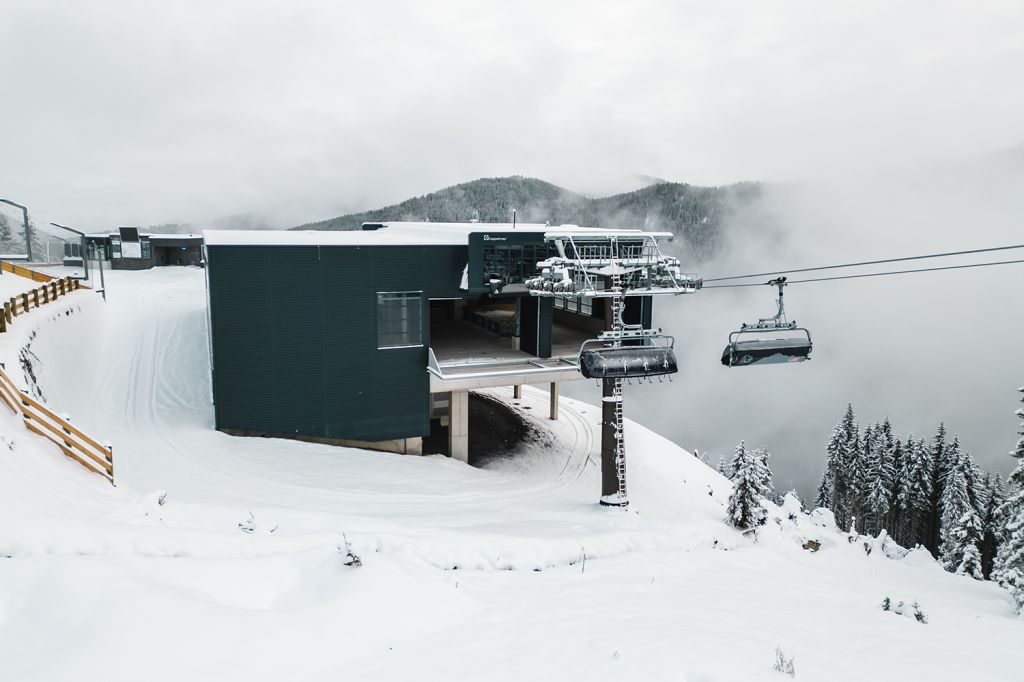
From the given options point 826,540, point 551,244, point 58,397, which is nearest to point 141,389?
point 58,397

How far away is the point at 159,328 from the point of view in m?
29.7

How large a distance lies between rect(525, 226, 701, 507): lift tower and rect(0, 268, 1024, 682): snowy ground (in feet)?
5.13

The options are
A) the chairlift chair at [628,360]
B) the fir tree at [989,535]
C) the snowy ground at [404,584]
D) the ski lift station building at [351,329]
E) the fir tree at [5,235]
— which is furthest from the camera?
the fir tree at [989,535]

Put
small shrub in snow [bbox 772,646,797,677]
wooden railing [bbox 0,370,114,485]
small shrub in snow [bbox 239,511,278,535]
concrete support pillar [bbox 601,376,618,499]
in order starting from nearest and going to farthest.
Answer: small shrub in snow [bbox 772,646,797,677] < small shrub in snow [bbox 239,511,278,535] < wooden railing [bbox 0,370,114,485] < concrete support pillar [bbox 601,376,618,499]

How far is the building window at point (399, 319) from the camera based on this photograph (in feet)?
65.6

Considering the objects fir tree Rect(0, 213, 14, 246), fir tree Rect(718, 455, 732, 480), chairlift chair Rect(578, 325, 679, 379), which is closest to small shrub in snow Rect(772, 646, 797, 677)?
chairlift chair Rect(578, 325, 679, 379)

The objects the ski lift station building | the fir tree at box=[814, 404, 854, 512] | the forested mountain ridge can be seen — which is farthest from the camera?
the forested mountain ridge

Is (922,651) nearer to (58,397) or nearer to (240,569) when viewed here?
(240,569)

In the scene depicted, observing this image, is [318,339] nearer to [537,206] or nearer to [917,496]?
[917,496]

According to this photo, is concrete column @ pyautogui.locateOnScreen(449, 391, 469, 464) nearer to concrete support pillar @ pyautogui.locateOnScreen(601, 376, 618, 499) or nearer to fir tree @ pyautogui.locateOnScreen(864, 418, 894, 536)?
concrete support pillar @ pyautogui.locateOnScreen(601, 376, 618, 499)

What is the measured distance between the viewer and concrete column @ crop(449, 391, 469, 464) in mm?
21797

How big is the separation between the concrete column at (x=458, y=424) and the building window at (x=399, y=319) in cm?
268

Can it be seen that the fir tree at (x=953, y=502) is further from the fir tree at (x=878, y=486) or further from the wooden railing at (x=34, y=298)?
the wooden railing at (x=34, y=298)

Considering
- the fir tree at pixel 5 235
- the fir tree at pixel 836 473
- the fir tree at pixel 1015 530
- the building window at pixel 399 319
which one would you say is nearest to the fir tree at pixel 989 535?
the fir tree at pixel 836 473
